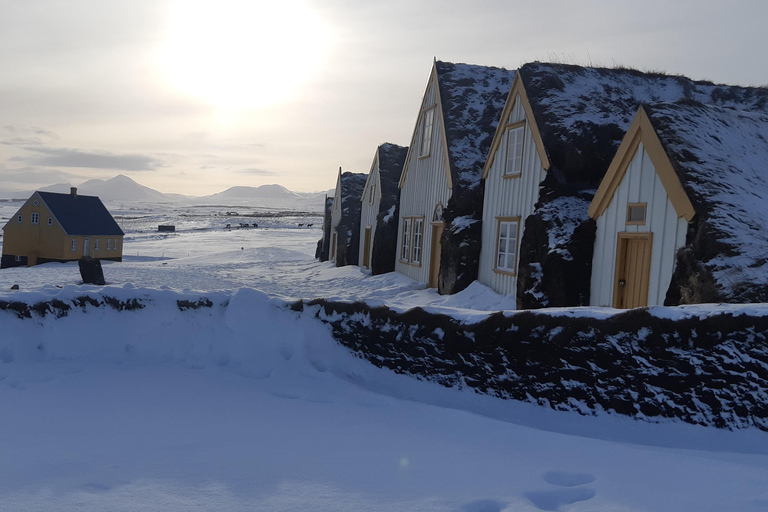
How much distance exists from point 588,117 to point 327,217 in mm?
24354

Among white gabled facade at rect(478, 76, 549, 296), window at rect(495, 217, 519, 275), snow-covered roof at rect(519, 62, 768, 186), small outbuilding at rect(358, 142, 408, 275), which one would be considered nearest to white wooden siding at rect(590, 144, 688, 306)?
snow-covered roof at rect(519, 62, 768, 186)

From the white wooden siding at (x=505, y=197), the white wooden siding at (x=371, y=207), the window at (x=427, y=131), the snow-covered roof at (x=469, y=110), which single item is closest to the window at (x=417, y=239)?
the window at (x=427, y=131)

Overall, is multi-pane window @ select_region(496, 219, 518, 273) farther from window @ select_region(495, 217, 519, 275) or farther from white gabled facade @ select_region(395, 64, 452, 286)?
white gabled facade @ select_region(395, 64, 452, 286)

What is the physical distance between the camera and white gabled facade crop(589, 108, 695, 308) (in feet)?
28.5

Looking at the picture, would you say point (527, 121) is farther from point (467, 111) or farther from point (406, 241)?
point (406, 241)

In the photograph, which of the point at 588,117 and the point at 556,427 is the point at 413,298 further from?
the point at 556,427

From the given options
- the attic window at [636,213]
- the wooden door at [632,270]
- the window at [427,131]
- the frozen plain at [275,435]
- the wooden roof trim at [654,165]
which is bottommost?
the frozen plain at [275,435]

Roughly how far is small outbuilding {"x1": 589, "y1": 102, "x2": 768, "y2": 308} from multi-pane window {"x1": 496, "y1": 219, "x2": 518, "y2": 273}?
3410mm

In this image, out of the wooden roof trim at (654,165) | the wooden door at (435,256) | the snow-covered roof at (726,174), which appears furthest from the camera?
the wooden door at (435,256)

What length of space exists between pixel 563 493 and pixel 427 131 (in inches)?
656

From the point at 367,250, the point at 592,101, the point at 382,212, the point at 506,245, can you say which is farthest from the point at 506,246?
the point at 367,250

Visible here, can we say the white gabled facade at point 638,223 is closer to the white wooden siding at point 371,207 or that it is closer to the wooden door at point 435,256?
the wooden door at point 435,256

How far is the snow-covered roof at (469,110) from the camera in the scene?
16.6 metres

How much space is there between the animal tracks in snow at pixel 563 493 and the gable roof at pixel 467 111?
12.5m
